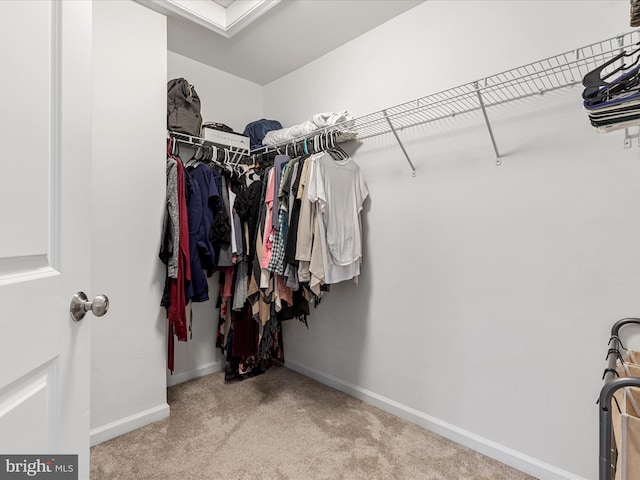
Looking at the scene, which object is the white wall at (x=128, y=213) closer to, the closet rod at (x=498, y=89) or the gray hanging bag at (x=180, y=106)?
the gray hanging bag at (x=180, y=106)

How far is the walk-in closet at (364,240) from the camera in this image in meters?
1.38

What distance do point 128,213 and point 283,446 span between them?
4.98ft

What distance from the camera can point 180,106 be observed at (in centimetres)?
227

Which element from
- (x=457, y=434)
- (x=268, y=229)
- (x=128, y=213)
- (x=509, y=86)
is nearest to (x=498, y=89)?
(x=509, y=86)

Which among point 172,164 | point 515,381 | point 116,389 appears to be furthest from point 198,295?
point 515,381

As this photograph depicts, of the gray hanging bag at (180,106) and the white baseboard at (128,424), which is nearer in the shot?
the white baseboard at (128,424)

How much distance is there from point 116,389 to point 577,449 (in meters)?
2.26

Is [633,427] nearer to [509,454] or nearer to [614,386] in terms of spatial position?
[614,386]

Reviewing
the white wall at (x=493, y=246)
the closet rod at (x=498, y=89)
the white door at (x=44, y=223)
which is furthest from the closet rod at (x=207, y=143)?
the white door at (x=44, y=223)

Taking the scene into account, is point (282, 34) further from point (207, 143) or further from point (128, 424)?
point (128, 424)

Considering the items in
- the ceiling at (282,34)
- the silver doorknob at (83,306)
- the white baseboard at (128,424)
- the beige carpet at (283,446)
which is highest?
the ceiling at (282,34)

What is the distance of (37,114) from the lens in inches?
26.3

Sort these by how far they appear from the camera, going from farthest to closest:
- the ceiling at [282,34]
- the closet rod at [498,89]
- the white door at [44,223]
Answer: the ceiling at [282,34], the closet rod at [498,89], the white door at [44,223]

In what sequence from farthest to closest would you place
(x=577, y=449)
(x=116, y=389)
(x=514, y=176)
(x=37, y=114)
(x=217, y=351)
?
1. (x=217, y=351)
2. (x=116, y=389)
3. (x=514, y=176)
4. (x=577, y=449)
5. (x=37, y=114)
